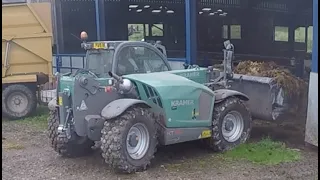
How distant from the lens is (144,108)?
23.3 feet

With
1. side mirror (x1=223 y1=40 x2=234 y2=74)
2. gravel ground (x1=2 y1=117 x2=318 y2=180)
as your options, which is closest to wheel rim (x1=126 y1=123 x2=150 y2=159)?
gravel ground (x1=2 y1=117 x2=318 y2=180)

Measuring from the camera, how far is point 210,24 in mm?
24844

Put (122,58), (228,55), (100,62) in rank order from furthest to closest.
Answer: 1. (228,55)
2. (100,62)
3. (122,58)

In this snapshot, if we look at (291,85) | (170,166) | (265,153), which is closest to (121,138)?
(170,166)

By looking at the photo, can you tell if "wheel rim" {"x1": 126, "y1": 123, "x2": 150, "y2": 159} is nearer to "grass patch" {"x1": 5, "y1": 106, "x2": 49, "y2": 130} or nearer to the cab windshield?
the cab windshield

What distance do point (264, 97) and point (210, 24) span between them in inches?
648

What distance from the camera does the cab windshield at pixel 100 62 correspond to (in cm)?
758


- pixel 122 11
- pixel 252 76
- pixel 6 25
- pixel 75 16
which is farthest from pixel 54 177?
pixel 122 11

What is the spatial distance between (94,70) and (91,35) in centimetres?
1284

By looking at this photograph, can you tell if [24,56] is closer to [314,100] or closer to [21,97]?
[21,97]

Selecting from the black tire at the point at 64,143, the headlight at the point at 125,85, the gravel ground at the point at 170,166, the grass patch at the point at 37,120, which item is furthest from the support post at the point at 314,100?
the grass patch at the point at 37,120

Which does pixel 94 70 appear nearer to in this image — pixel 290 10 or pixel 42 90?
pixel 42 90

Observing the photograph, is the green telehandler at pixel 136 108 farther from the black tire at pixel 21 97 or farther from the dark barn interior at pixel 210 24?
the dark barn interior at pixel 210 24

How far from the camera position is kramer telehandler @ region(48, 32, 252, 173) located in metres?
6.96
